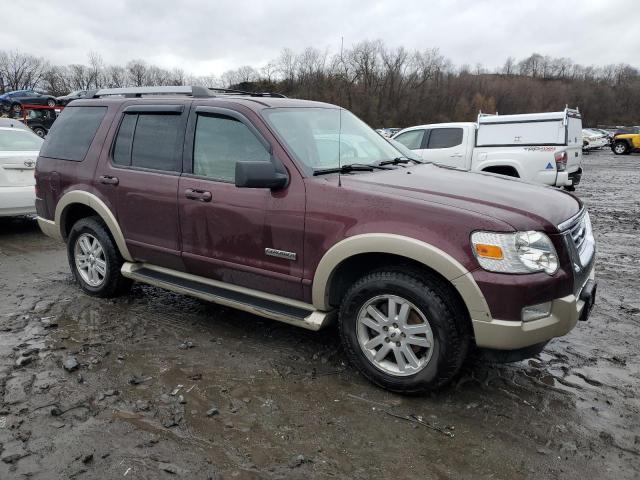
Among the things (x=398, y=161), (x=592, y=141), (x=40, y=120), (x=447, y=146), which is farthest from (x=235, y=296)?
(x=592, y=141)

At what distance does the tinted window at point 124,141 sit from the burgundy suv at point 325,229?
16mm

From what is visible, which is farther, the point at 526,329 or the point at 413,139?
the point at 413,139

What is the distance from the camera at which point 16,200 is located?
24.3 ft

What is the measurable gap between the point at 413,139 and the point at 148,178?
7.81m

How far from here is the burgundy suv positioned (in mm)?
2916

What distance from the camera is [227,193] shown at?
12.5 ft

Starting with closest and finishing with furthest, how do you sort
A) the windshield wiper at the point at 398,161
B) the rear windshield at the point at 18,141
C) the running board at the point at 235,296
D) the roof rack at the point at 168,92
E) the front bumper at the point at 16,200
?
the running board at the point at 235,296 → the windshield wiper at the point at 398,161 → the roof rack at the point at 168,92 → the front bumper at the point at 16,200 → the rear windshield at the point at 18,141

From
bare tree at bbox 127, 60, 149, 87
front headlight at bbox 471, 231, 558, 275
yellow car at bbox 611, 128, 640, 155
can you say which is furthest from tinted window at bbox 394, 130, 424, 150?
bare tree at bbox 127, 60, 149, 87

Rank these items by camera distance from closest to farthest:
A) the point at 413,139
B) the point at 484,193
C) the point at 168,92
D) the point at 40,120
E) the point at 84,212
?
1. the point at 484,193
2. the point at 168,92
3. the point at 84,212
4. the point at 413,139
5. the point at 40,120

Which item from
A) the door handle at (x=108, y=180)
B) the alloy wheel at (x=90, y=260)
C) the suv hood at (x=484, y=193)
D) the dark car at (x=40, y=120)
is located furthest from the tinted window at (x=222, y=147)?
the dark car at (x=40, y=120)

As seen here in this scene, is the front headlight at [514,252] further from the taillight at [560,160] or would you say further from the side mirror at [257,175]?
the taillight at [560,160]

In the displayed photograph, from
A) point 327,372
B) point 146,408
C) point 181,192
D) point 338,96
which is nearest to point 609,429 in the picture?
point 327,372

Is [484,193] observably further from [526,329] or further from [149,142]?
[149,142]

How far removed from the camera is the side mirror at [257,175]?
10.9ft
